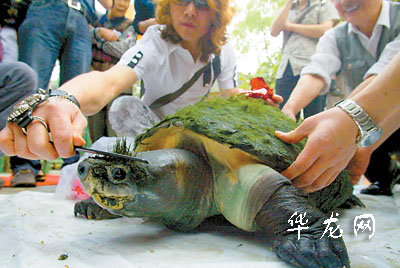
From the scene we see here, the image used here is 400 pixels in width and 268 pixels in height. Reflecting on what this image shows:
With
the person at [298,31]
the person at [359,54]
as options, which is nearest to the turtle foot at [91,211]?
the person at [359,54]

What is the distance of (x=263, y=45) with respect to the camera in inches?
159

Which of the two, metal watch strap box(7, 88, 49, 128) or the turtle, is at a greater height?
metal watch strap box(7, 88, 49, 128)

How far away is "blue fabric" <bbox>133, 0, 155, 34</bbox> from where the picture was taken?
230 centimetres

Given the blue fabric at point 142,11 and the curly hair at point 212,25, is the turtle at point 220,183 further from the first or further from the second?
the blue fabric at point 142,11

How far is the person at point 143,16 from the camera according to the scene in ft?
7.53

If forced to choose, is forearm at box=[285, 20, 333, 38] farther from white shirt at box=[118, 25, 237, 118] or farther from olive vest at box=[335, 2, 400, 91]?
white shirt at box=[118, 25, 237, 118]

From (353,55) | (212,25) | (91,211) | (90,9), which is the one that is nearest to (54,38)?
(90,9)

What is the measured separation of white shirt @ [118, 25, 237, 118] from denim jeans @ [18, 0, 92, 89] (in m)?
0.66

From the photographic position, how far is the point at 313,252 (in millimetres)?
715

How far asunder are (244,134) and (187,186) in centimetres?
26

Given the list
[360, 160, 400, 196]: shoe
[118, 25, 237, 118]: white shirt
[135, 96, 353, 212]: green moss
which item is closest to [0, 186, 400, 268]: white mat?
[135, 96, 353, 212]: green moss

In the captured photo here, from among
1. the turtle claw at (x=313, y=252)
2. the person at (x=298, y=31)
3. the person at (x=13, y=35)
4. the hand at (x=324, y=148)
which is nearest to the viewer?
the turtle claw at (x=313, y=252)

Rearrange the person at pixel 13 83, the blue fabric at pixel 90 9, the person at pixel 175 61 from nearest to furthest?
the person at pixel 175 61 < the person at pixel 13 83 < the blue fabric at pixel 90 9
